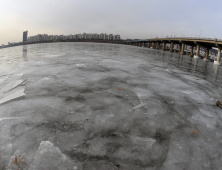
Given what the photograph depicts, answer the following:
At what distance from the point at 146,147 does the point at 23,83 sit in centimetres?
750

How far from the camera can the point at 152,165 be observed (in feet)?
10.9

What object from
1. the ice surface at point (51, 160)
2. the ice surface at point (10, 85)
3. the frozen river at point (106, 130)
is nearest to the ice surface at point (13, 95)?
the frozen river at point (106, 130)

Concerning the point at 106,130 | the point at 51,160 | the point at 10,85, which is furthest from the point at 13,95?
the point at 106,130

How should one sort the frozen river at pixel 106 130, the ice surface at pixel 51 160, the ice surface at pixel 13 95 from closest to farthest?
the ice surface at pixel 51 160, the frozen river at pixel 106 130, the ice surface at pixel 13 95

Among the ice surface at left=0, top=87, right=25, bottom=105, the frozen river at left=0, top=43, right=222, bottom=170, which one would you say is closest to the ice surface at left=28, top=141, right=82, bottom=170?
the frozen river at left=0, top=43, right=222, bottom=170

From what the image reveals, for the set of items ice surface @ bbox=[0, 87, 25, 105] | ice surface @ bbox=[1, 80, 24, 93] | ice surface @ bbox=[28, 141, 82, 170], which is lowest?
ice surface @ bbox=[28, 141, 82, 170]

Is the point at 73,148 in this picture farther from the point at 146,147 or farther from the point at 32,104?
the point at 32,104

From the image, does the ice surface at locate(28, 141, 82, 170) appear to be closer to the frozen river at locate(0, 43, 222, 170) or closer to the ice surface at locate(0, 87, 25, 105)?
the frozen river at locate(0, 43, 222, 170)

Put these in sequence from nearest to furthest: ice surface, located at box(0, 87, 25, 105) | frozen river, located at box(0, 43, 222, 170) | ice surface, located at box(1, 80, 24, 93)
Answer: frozen river, located at box(0, 43, 222, 170)
ice surface, located at box(0, 87, 25, 105)
ice surface, located at box(1, 80, 24, 93)

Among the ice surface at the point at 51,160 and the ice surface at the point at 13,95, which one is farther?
the ice surface at the point at 13,95

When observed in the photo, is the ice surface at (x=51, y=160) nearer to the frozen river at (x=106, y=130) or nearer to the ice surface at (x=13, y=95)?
the frozen river at (x=106, y=130)

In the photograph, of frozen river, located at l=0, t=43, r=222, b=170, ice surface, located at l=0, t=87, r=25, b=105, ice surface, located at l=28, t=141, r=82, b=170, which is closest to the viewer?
ice surface, located at l=28, t=141, r=82, b=170

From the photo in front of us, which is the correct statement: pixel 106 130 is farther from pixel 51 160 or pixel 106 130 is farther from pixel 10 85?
pixel 10 85

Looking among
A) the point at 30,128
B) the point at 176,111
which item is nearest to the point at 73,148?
the point at 30,128
